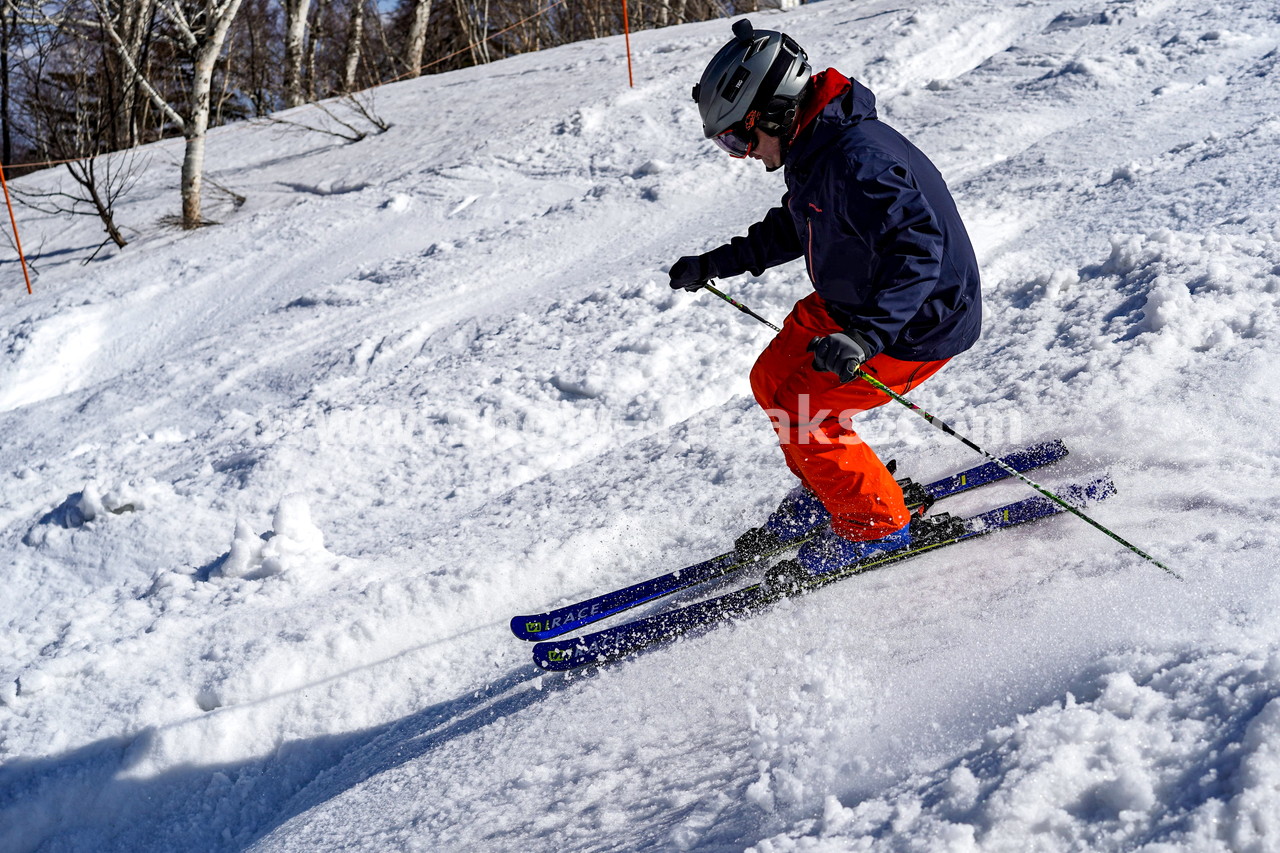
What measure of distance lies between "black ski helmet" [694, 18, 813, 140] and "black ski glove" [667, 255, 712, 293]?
2.56 feet

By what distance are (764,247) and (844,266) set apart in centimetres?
73

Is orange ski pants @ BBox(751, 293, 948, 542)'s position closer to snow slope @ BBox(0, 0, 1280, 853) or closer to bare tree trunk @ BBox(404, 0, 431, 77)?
snow slope @ BBox(0, 0, 1280, 853)

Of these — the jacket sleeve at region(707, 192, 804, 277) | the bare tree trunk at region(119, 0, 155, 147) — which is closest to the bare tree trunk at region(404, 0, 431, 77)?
the bare tree trunk at region(119, 0, 155, 147)

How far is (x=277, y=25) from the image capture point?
106 ft

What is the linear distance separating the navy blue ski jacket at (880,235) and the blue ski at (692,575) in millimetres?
915

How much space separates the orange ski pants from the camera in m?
3.01

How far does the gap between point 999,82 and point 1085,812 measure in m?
8.58

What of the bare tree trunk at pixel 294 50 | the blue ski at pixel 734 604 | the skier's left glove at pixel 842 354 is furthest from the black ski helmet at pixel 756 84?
the bare tree trunk at pixel 294 50

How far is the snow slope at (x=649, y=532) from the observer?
219cm

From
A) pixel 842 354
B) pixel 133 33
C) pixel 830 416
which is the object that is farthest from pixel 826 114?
pixel 133 33

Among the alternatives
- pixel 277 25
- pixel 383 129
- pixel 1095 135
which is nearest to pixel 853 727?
pixel 1095 135

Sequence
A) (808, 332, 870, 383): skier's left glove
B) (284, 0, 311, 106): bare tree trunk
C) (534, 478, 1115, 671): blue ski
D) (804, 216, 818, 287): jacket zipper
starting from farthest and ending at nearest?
(284, 0, 311, 106): bare tree trunk < (534, 478, 1115, 671): blue ski < (804, 216, 818, 287): jacket zipper < (808, 332, 870, 383): skier's left glove

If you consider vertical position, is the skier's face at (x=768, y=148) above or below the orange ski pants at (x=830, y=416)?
above

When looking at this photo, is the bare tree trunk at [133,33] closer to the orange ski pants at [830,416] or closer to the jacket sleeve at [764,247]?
the jacket sleeve at [764,247]
